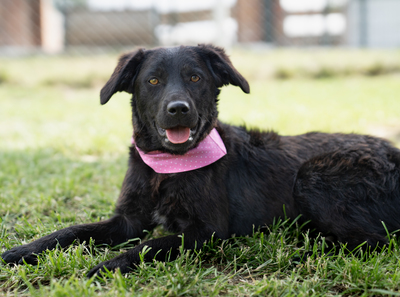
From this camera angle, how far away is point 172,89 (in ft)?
8.85

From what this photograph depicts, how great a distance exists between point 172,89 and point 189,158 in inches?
19.6

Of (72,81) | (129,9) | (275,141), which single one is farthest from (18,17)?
(275,141)

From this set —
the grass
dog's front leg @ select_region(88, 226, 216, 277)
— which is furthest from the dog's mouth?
the grass

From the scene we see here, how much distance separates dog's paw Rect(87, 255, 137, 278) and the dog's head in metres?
0.84

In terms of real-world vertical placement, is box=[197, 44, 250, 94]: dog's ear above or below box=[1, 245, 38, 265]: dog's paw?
above

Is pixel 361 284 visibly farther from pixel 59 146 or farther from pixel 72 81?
pixel 72 81

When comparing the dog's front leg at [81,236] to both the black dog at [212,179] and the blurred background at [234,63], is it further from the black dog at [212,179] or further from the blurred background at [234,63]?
the blurred background at [234,63]

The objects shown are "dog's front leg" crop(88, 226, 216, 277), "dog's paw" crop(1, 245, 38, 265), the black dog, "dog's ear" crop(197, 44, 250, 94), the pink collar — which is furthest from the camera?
"dog's ear" crop(197, 44, 250, 94)

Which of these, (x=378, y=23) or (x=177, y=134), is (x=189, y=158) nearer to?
(x=177, y=134)

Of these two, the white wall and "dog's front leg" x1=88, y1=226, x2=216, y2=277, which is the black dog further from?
the white wall

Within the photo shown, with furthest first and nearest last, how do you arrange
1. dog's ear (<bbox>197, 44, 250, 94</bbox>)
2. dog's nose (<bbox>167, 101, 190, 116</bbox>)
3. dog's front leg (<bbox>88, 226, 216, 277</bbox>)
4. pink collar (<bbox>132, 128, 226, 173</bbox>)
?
1. dog's ear (<bbox>197, 44, 250, 94</bbox>)
2. pink collar (<bbox>132, 128, 226, 173</bbox>)
3. dog's nose (<bbox>167, 101, 190, 116</bbox>)
4. dog's front leg (<bbox>88, 226, 216, 277</bbox>)

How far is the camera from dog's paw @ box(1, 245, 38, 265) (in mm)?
2381

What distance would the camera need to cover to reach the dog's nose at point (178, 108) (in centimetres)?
253

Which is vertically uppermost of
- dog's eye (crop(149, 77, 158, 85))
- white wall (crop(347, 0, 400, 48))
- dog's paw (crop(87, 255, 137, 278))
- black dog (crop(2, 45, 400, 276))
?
white wall (crop(347, 0, 400, 48))
